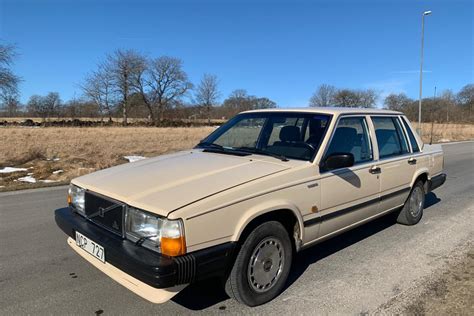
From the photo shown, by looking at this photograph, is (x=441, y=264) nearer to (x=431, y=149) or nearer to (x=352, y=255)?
(x=352, y=255)

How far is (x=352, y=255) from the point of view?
4.29 metres

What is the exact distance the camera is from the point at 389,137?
16.2ft

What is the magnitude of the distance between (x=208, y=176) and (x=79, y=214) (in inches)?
54.7

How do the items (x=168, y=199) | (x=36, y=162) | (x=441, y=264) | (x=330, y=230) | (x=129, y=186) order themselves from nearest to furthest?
(x=168, y=199) → (x=129, y=186) → (x=330, y=230) → (x=441, y=264) → (x=36, y=162)

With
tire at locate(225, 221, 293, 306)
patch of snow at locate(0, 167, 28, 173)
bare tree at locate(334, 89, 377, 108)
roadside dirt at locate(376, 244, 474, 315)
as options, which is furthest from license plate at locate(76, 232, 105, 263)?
bare tree at locate(334, 89, 377, 108)

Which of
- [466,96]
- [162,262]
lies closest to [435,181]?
[162,262]

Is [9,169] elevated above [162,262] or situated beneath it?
situated beneath

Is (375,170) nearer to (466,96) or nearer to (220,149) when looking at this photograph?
(220,149)

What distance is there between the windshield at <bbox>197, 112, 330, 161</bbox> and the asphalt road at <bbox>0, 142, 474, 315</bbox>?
1284 mm

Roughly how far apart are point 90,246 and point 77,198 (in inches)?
24.4

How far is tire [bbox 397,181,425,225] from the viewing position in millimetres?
5358

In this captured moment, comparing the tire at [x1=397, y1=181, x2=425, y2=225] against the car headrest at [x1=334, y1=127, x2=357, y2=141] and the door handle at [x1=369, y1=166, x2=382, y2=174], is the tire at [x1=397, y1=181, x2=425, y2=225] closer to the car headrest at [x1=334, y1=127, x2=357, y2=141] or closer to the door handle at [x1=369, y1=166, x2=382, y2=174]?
the door handle at [x1=369, y1=166, x2=382, y2=174]

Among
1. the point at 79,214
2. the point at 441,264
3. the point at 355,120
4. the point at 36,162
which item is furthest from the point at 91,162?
the point at 441,264

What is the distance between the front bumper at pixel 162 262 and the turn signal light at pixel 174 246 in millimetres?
34
